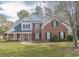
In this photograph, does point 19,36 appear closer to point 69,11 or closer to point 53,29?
point 53,29

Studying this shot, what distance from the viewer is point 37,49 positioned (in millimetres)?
6000

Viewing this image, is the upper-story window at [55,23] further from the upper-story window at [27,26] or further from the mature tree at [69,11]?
the upper-story window at [27,26]

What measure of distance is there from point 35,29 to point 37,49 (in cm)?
22

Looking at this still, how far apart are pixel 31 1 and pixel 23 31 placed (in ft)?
1.11

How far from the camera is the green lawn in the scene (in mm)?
5988

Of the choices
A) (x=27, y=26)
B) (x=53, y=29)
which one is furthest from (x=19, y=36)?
(x=53, y=29)

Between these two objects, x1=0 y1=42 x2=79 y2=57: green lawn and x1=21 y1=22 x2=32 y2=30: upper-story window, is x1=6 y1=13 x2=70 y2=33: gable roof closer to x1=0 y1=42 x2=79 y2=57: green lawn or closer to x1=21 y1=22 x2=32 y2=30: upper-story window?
x1=21 y1=22 x2=32 y2=30: upper-story window

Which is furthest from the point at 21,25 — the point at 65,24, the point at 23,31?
the point at 65,24

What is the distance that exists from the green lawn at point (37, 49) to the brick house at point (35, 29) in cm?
8

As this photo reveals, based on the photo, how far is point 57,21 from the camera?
600 centimetres

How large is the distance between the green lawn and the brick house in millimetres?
76

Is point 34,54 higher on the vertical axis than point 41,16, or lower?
lower

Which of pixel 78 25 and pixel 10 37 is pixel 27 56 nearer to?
pixel 10 37

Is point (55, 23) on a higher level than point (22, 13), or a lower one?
lower
